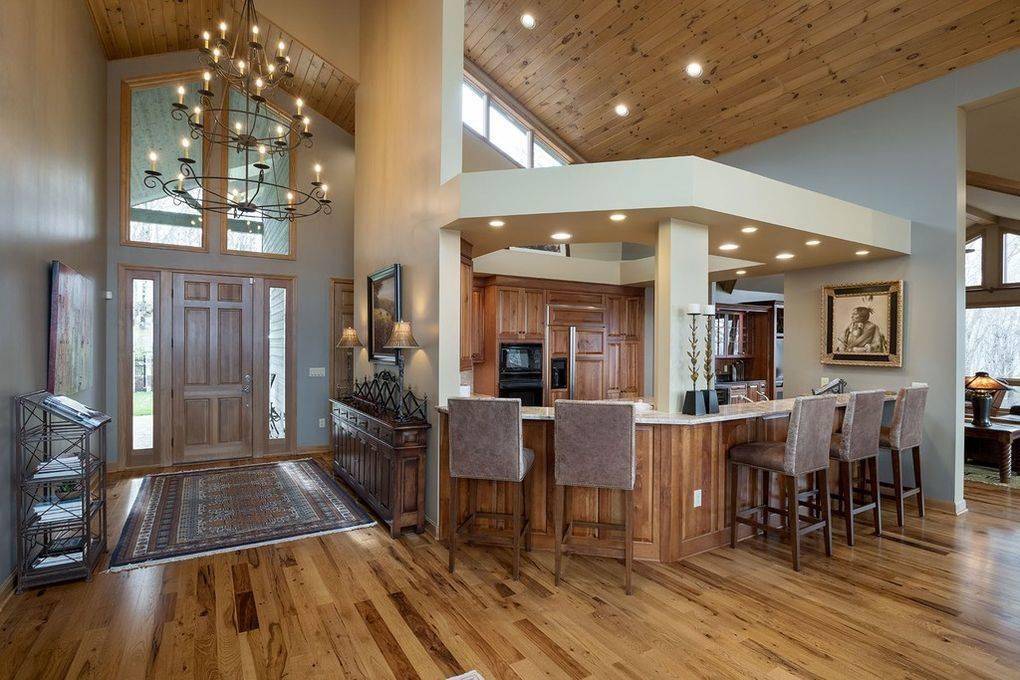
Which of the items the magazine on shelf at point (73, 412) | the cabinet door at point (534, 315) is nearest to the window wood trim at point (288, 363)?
the cabinet door at point (534, 315)

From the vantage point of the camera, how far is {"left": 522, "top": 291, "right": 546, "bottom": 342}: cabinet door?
6.71m

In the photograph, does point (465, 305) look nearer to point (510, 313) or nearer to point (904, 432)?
point (510, 313)

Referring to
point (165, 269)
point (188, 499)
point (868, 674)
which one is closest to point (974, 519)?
point (868, 674)

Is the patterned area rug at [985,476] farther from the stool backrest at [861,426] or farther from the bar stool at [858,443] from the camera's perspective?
the stool backrest at [861,426]

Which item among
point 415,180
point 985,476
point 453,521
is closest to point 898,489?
point 985,476

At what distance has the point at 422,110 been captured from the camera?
4.16 metres

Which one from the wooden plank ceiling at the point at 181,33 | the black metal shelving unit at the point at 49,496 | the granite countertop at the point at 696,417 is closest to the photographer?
the black metal shelving unit at the point at 49,496

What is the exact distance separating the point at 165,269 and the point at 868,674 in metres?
6.99

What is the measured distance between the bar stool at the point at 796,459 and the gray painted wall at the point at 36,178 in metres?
4.32

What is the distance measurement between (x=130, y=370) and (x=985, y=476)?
9394 mm

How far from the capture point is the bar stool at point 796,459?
326cm

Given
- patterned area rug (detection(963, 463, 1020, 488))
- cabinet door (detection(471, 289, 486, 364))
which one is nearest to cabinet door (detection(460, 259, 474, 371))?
cabinet door (detection(471, 289, 486, 364))

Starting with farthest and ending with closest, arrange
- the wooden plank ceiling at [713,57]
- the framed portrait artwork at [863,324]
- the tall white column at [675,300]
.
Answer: the framed portrait artwork at [863,324] → the wooden plank ceiling at [713,57] → the tall white column at [675,300]

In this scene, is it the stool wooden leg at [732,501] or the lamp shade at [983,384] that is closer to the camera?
the stool wooden leg at [732,501]
